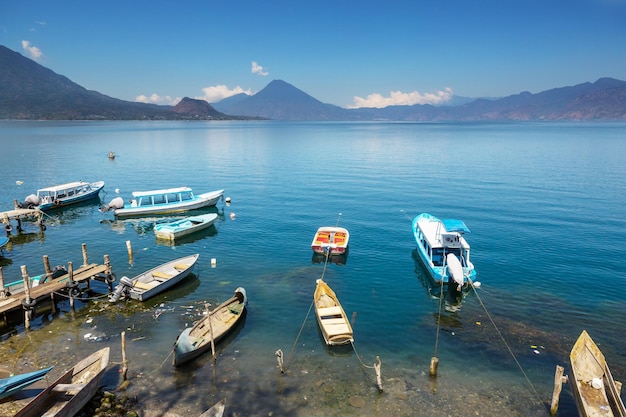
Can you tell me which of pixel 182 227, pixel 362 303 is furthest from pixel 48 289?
pixel 362 303

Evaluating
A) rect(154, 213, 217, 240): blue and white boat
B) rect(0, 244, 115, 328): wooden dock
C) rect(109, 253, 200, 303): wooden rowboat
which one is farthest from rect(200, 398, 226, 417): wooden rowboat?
rect(154, 213, 217, 240): blue and white boat

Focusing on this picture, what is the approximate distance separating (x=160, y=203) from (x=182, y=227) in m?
14.1

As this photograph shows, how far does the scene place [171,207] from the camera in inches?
2280

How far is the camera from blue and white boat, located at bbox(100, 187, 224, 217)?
185 feet

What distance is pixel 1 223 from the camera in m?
52.2

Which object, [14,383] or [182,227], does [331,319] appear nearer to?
[14,383]

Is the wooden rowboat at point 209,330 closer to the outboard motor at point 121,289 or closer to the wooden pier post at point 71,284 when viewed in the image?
the outboard motor at point 121,289

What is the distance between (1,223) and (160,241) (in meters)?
26.0

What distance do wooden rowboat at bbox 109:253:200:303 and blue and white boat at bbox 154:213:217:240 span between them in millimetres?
11585

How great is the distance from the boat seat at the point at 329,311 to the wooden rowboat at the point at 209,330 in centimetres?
594

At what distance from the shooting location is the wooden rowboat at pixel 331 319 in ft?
81.8

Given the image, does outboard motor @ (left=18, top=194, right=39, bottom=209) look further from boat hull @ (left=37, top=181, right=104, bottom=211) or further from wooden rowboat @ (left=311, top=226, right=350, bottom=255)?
wooden rowboat @ (left=311, top=226, right=350, bottom=255)

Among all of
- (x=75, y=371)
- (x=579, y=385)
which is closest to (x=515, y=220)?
(x=579, y=385)

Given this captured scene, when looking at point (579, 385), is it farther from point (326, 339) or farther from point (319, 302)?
point (319, 302)
